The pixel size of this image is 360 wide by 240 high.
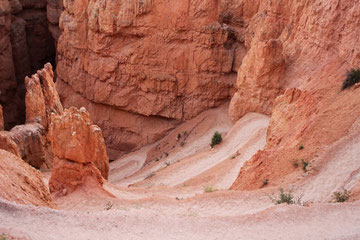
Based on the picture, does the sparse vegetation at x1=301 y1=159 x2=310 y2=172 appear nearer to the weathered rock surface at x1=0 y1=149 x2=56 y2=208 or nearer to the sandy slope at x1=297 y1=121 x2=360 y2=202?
the sandy slope at x1=297 y1=121 x2=360 y2=202

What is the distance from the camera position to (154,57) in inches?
1090

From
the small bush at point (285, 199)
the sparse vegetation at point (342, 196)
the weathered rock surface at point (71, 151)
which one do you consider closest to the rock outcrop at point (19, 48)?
the weathered rock surface at point (71, 151)

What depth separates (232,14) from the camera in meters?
26.5

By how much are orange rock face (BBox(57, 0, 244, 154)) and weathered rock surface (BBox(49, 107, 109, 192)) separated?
14234 mm

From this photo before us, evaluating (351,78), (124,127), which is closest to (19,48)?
(124,127)

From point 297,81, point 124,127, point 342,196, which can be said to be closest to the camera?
point 342,196

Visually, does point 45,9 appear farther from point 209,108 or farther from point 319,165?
point 319,165

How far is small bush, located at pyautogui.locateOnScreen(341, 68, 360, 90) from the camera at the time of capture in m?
14.0

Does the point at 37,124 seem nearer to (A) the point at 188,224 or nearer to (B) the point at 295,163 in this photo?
(B) the point at 295,163

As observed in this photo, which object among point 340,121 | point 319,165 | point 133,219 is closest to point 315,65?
point 340,121

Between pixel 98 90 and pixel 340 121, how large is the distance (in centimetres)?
2013

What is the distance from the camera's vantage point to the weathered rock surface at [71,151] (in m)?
13.5

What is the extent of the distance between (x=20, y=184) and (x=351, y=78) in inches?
438

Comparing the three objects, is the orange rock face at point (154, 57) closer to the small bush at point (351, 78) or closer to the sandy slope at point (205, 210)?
the sandy slope at point (205, 210)
